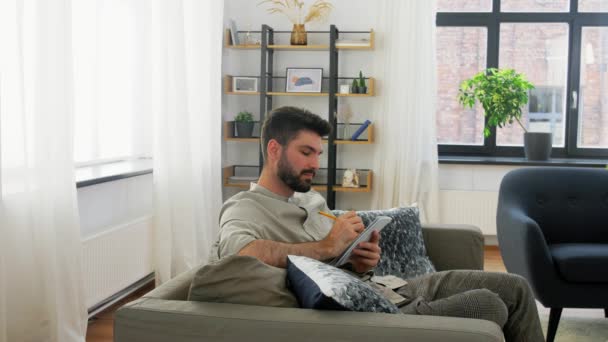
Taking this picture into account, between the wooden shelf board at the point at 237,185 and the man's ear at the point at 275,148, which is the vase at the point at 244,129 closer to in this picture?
the wooden shelf board at the point at 237,185

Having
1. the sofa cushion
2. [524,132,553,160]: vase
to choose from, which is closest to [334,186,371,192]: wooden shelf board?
[524,132,553,160]: vase

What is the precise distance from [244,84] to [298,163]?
3.49 meters

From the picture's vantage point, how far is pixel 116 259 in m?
4.01

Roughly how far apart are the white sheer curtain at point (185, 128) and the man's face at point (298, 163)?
2.04m

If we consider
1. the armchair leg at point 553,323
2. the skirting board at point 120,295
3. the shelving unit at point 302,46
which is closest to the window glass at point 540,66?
the shelving unit at point 302,46

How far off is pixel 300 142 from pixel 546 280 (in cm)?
156

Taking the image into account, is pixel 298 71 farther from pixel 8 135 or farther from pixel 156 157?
pixel 8 135

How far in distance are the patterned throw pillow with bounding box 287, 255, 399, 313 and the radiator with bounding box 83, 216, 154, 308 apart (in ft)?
6.57

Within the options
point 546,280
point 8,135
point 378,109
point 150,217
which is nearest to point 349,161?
point 378,109

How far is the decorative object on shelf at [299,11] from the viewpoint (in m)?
5.77

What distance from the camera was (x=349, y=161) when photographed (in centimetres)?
604

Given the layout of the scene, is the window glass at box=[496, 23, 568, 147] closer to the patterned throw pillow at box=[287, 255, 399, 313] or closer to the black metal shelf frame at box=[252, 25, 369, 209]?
the black metal shelf frame at box=[252, 25, 369, 209]

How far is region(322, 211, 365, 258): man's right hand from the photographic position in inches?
86.9

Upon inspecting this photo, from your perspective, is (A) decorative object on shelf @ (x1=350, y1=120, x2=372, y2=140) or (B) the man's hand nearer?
(B) the man's hand
